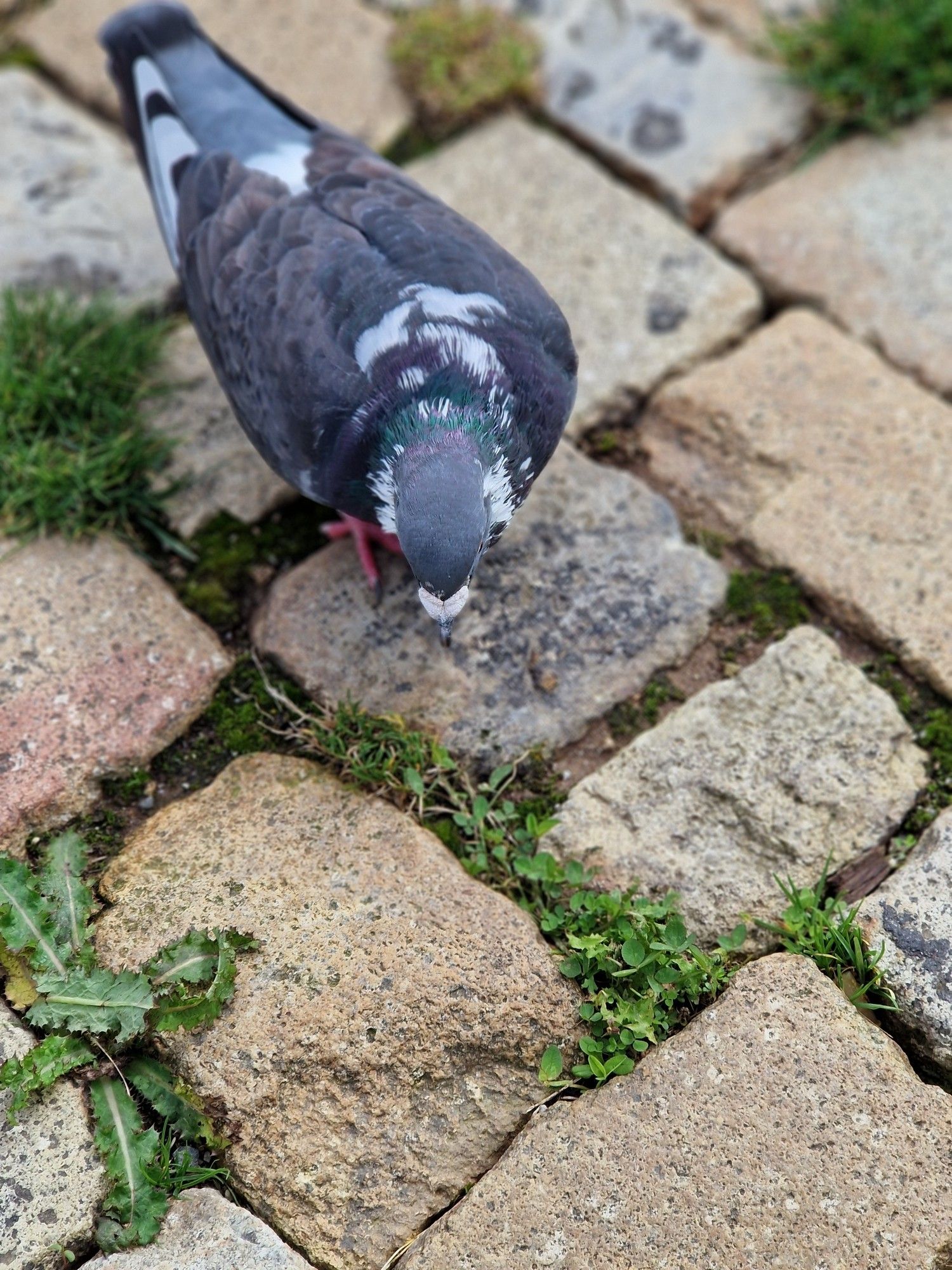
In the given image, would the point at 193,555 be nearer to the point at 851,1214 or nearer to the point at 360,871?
the point at 360,871

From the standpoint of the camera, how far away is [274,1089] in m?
2.54

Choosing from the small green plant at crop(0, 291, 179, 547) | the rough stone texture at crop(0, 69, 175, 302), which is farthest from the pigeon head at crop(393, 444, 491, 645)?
the rough stone texture at crop(0, 69, 175, 302)

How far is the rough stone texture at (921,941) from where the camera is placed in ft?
8.55

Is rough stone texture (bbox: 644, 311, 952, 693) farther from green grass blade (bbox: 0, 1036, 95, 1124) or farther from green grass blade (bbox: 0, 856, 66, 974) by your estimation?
green grass blade (bbox: 0, 1036, 95, 1124)

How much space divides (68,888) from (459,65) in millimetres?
3340

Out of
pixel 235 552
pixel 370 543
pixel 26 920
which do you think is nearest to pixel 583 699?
pixel 370 543

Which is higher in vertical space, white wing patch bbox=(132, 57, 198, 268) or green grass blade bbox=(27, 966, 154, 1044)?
white wing patch bbox=(132, 57, 198, 268)

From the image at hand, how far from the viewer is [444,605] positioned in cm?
273

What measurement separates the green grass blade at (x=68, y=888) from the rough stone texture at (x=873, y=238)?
291 centimetres

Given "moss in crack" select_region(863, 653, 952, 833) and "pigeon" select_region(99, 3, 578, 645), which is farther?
"moss in crack" select_region(863, 653, 952, 833)

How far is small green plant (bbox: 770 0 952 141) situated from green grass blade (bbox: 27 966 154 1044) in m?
3.73

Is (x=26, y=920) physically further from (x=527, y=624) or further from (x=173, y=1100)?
(x=527, y=624)

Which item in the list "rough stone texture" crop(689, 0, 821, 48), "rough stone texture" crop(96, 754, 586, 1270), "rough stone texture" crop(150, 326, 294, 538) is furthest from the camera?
"rough stone texture" crop(689, 0, 821, 48)

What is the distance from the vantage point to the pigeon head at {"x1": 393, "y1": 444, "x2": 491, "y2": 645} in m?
2.59
